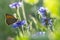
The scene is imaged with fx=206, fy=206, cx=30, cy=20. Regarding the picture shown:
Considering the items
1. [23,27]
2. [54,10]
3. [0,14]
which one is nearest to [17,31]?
[23,27]

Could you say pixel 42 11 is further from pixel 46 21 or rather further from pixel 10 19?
pixel 10 19

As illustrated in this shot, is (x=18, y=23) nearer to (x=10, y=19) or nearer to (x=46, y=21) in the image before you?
(x=10, y=19)

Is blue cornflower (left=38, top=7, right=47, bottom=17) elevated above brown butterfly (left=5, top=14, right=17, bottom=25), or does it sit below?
above

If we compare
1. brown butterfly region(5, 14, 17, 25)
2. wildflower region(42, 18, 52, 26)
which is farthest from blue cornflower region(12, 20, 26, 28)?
wildflower region(42, 18, 52, 26)

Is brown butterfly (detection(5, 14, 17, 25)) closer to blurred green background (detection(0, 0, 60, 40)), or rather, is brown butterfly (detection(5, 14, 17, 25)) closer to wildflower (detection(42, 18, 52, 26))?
blurred green background (detection(0, 0, 60, 40))

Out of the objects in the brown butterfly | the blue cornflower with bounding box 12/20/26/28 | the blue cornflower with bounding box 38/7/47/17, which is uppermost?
the blue cornflower with bounding box 38/7/47/17

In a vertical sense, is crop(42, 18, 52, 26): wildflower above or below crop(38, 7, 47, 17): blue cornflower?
below

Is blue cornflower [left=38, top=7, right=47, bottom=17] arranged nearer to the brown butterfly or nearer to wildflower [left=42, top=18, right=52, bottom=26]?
wildflower [left=42, top=18, right=52, bottom=26]

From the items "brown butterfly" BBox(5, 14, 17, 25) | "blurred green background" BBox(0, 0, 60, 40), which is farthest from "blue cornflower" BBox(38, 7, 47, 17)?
"brown butterfly" BBox(5, 14, 17, 25)

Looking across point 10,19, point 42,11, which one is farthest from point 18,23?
point 42,11

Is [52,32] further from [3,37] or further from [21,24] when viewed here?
[3,37]

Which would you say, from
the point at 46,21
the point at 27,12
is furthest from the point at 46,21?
the point at 27,12
